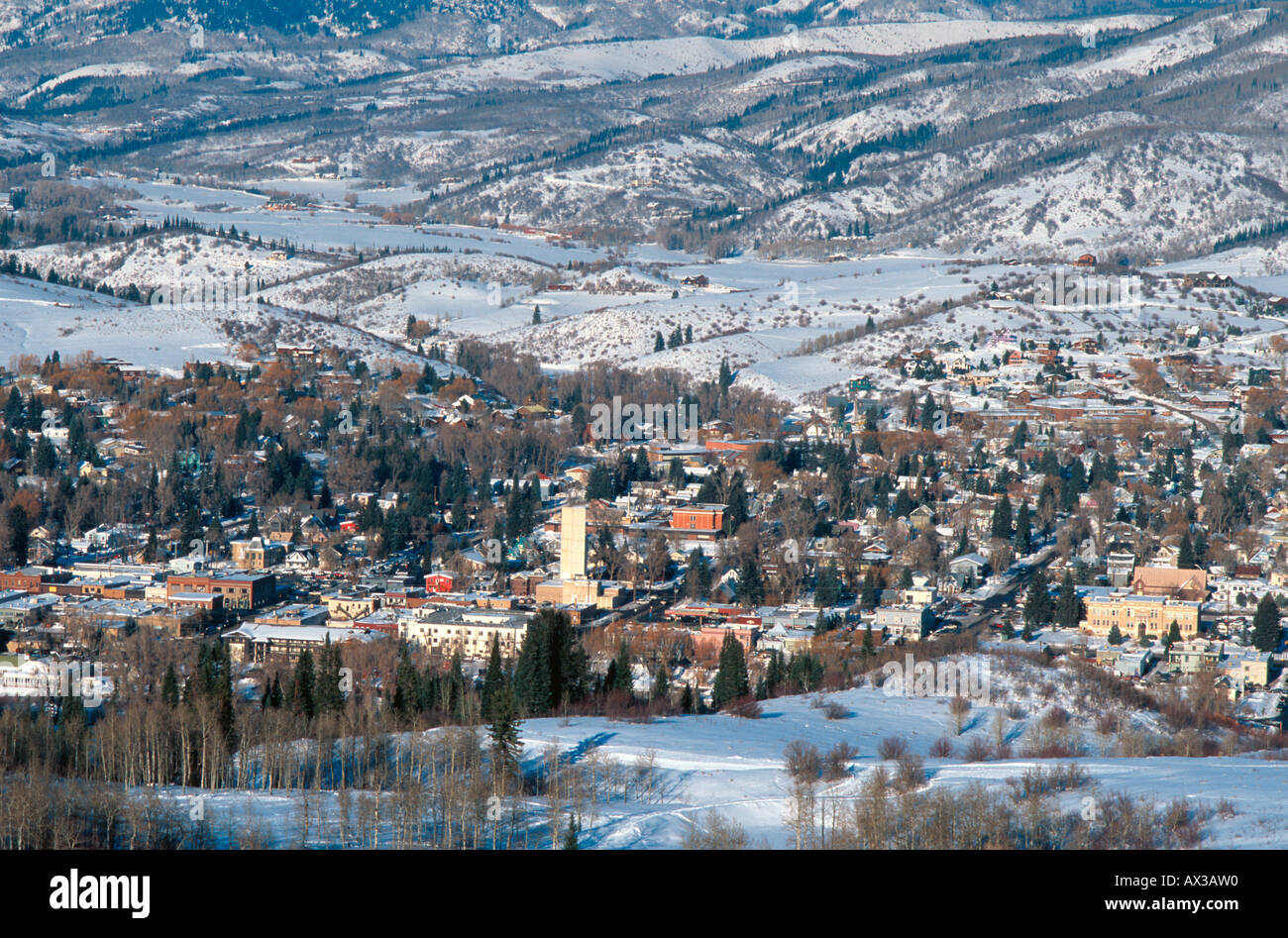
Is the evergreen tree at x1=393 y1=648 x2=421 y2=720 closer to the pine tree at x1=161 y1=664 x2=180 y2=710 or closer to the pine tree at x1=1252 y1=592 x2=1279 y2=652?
the pine tree at x1=161 y1=664 x2=180 y2=710

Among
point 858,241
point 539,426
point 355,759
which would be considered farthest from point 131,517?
point 858,241

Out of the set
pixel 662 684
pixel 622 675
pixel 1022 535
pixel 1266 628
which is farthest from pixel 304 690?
pixel 1022 535

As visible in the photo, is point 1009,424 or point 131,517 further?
point 1009,424

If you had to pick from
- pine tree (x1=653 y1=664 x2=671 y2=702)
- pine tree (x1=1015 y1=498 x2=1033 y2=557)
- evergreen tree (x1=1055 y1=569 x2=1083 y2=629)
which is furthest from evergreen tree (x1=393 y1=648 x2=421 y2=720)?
pine tree (x1=1015 y1=498 x2=1033 y2=557)

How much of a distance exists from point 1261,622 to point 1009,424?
38002 millimetres

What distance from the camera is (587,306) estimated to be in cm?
13200

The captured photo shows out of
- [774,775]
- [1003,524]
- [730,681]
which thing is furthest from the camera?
[1003,524]

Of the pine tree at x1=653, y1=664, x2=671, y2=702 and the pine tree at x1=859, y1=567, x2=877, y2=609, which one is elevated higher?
the pine tree at x1=859, y1=567, x2=877, y2=609

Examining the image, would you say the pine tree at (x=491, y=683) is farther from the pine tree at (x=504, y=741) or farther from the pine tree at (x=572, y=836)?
the pine tree at (x=572, y=836)

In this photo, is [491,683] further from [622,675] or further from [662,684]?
[662,684]

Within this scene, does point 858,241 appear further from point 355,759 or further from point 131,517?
point 355,759

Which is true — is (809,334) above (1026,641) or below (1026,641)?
above

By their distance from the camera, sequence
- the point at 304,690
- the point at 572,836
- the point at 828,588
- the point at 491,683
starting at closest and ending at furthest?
the point at 572,836, the point at 304,690, the point at 491,683, the point at 828,588

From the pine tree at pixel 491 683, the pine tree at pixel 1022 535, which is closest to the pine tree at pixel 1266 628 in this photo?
the pine tree at pixel 1022 535
